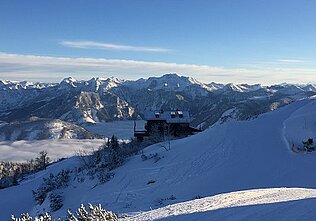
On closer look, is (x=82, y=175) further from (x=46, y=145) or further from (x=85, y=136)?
(x=85, y=136)

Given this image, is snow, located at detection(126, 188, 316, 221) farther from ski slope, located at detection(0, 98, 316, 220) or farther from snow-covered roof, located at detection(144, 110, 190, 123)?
snow-covered roof, located at detection(144, 110, 190, 123)

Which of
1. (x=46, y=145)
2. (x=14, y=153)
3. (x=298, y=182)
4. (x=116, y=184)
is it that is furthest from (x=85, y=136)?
(x=298, y=182)

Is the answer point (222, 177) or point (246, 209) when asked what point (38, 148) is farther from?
point (246, 209)

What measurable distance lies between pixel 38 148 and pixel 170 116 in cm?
12084

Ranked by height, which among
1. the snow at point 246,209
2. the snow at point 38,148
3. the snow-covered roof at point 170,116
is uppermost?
the snow at point 246,209

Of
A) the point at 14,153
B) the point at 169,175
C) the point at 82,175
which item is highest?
the point at 169,175

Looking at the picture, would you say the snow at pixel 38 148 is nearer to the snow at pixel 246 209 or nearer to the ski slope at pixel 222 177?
the ski slope at pixel 222 177

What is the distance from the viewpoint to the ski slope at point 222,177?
1108cm

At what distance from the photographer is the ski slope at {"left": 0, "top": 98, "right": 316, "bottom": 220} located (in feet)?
36.4

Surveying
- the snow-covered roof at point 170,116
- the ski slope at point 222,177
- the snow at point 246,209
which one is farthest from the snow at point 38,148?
the snow at point 246,209

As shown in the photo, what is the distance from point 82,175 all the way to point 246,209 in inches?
1162

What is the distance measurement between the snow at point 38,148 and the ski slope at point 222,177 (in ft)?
362

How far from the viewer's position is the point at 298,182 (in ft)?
60.6

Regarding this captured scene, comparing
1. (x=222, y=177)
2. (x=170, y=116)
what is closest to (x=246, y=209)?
(x=222, y=177)
